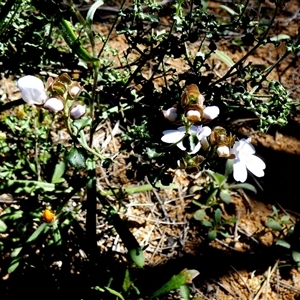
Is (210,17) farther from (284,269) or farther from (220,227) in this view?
(284,269)

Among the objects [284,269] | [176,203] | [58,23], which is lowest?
[284,269]

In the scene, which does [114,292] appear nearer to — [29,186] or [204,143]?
[29,186]

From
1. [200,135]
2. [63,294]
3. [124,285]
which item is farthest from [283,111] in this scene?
[63,294]

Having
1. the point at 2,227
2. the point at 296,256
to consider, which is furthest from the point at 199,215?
the point at 2,227

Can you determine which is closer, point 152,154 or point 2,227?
point 152,154

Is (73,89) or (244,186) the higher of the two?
(73,89)

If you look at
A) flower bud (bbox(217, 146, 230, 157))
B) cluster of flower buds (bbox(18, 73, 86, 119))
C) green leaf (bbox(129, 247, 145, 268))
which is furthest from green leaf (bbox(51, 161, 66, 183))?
flower bud (bbox(217, 146, 230, 157))
